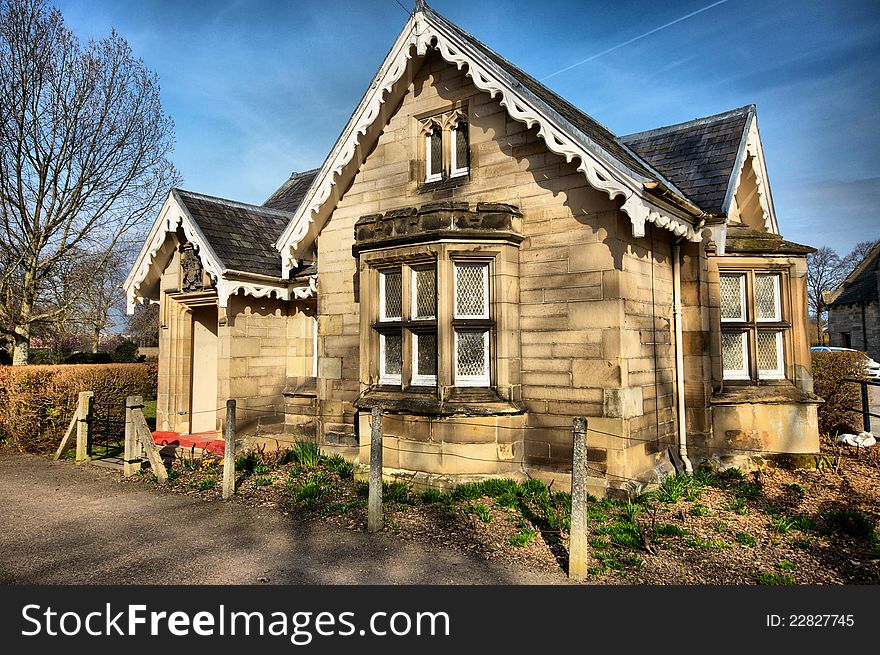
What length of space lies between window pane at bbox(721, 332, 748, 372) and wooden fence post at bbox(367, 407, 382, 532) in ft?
20.8

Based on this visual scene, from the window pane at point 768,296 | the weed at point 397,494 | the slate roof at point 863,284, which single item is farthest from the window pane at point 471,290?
the slate roof at point 863,284

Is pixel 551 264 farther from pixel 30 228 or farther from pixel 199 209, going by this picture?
pixel 30 228

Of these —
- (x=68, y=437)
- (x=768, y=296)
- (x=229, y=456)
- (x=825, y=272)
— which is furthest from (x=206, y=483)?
(x=825, y=272)

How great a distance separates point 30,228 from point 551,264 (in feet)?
64.9

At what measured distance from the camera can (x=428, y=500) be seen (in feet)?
25.9

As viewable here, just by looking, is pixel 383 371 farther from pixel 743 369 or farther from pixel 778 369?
pixel 778 369

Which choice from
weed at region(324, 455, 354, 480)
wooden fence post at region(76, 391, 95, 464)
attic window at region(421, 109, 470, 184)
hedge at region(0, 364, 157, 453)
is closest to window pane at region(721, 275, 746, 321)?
attic window at region(421, 109, 470, 184)

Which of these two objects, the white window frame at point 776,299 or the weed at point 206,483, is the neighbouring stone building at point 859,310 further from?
the weed at point 206,483

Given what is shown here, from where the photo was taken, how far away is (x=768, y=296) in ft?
32.9

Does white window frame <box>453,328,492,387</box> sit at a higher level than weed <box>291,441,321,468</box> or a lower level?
higher

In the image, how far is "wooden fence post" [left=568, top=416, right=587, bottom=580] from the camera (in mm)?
5352

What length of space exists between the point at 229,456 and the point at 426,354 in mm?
3315

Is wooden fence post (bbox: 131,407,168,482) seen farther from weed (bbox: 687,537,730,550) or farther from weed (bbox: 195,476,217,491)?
weed (bbox: 687,537,730,550)

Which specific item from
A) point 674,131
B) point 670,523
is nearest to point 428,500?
point 670,523
